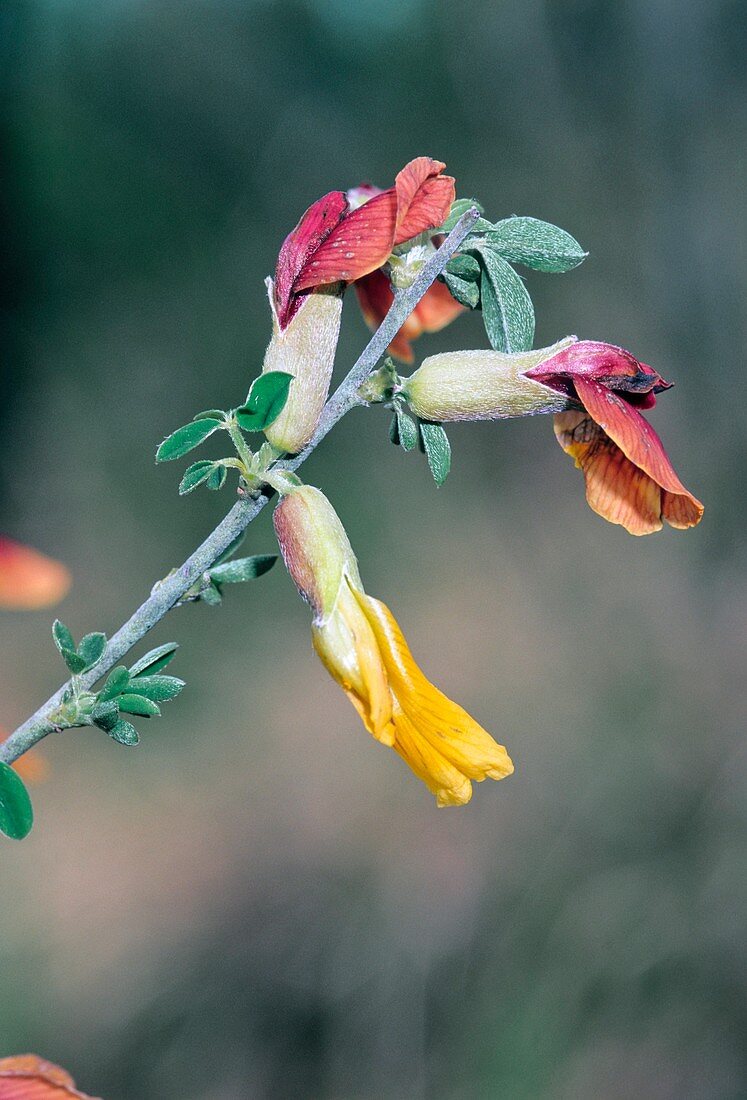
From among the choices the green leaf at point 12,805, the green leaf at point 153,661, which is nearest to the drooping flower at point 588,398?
the green leaf at point 153,661

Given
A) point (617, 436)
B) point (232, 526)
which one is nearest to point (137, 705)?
point (232, 526)

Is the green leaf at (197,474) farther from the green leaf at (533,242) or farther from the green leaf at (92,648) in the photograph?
the green leaf at (533,242)

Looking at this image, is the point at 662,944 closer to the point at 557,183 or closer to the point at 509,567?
the point at 509,567

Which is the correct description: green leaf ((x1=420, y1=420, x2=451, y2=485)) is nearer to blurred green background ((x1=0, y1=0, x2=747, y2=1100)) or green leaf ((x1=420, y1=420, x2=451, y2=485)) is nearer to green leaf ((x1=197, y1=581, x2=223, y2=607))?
green leaf ((x1=197, y1=581, x2=223, y2=607))

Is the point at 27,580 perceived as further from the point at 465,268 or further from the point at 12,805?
the point at 465,268

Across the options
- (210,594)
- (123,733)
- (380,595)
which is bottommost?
(123,733)

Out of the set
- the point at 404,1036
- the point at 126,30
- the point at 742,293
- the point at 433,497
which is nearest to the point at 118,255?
the point at 126,30

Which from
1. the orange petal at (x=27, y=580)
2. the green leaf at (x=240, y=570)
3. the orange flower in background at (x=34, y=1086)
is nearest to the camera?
the orange flower in background at (x=34, y=1086)
